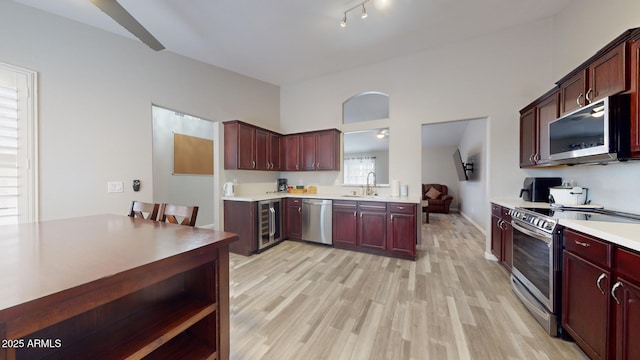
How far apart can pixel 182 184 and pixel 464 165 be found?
730 cm

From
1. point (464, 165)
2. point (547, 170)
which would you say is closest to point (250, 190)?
point (547, 170)

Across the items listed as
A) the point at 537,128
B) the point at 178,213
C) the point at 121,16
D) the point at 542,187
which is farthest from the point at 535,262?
the point at 121,16

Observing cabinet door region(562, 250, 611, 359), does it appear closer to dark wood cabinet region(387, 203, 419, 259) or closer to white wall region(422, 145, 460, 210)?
dark wood cabinet region(387, 203, 419, 259)

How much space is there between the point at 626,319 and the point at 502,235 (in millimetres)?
1783

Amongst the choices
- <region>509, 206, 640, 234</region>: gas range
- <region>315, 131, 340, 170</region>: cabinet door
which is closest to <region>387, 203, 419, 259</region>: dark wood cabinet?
<region>509, 206, 640, 234</region>: gas range

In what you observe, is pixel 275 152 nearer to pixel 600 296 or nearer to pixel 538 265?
pixel 538 265

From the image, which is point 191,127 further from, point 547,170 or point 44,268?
point 547,170

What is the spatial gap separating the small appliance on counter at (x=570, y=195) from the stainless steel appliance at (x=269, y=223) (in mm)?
3681

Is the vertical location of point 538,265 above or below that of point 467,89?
below

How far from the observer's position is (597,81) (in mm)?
1837

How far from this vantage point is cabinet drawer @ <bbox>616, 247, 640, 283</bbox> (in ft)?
3.65

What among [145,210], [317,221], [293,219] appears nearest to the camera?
[145,210]

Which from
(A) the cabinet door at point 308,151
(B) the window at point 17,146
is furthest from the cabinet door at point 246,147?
(B) the window at point 17,146

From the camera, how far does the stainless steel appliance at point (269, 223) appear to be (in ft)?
11.7
